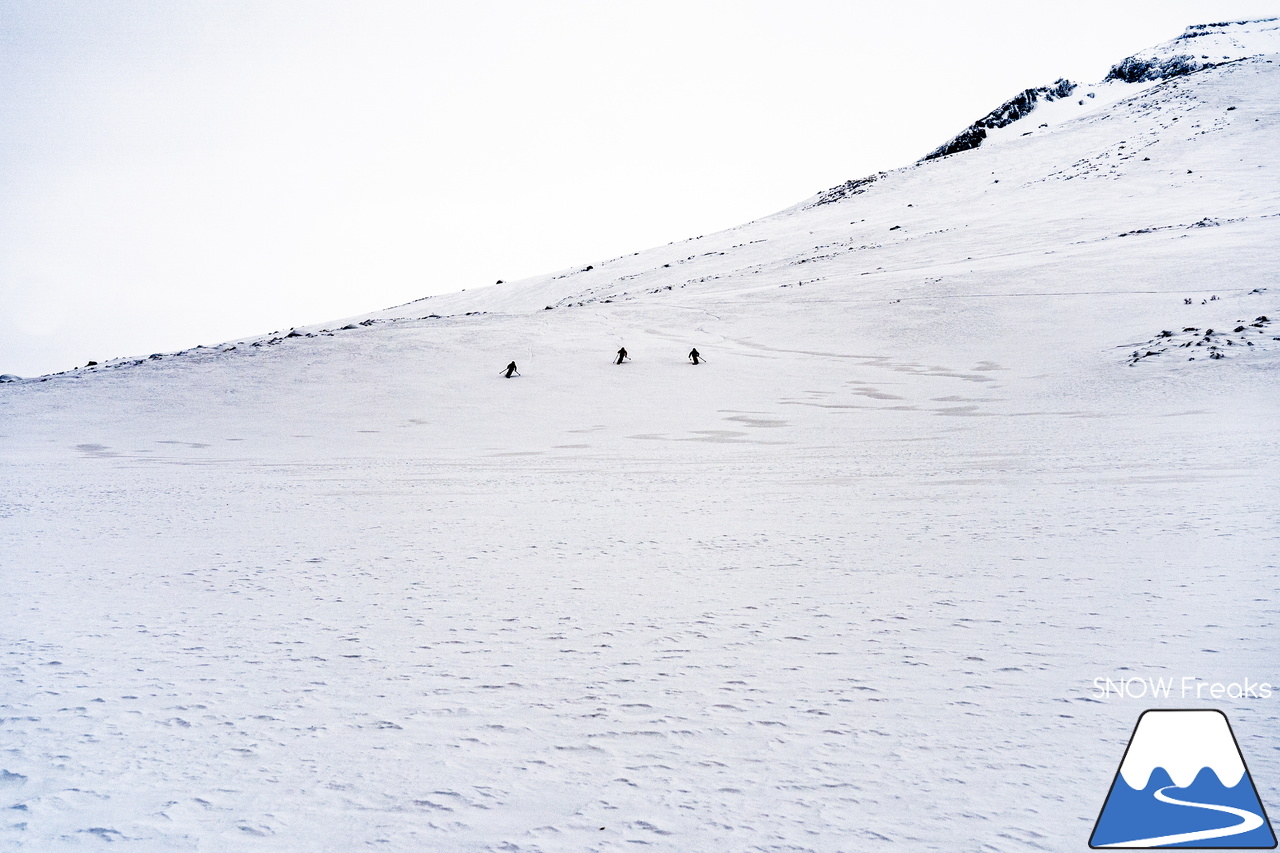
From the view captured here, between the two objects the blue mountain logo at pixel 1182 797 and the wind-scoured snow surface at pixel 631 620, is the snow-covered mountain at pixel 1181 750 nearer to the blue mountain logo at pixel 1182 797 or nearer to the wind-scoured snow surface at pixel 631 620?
the blue mountain logo at pixel 1182 797

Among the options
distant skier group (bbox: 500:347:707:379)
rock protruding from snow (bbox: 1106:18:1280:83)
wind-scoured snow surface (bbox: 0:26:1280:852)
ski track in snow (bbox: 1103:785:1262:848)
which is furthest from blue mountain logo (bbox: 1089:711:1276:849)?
rock protruding from snow (bbox: 1106:18:1280:83)

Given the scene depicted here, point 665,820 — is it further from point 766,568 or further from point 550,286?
point 550,286

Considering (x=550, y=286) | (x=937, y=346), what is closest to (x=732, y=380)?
(x=937, y=346)

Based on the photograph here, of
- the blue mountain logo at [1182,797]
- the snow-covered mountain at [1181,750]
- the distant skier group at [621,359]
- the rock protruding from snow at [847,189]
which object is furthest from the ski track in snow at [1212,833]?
the rock protruding from snow at [847,189]

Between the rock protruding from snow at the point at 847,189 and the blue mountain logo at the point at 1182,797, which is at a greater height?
the rock protruding from snow at the point at 847,189

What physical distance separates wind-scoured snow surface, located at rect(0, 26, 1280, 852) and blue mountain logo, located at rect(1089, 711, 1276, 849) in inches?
4.8

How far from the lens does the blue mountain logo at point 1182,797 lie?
2.57 m

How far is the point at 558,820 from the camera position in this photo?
9.01 ft

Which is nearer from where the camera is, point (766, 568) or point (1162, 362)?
point (766, 568)

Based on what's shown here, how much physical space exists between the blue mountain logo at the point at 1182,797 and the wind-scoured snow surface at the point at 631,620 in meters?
0.12

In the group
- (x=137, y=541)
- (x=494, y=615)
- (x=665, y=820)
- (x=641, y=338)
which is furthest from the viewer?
(x=641, y=338)

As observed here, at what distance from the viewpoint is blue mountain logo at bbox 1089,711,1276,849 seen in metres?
2.57

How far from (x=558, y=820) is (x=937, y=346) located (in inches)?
927

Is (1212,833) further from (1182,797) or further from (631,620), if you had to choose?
(631,620)
